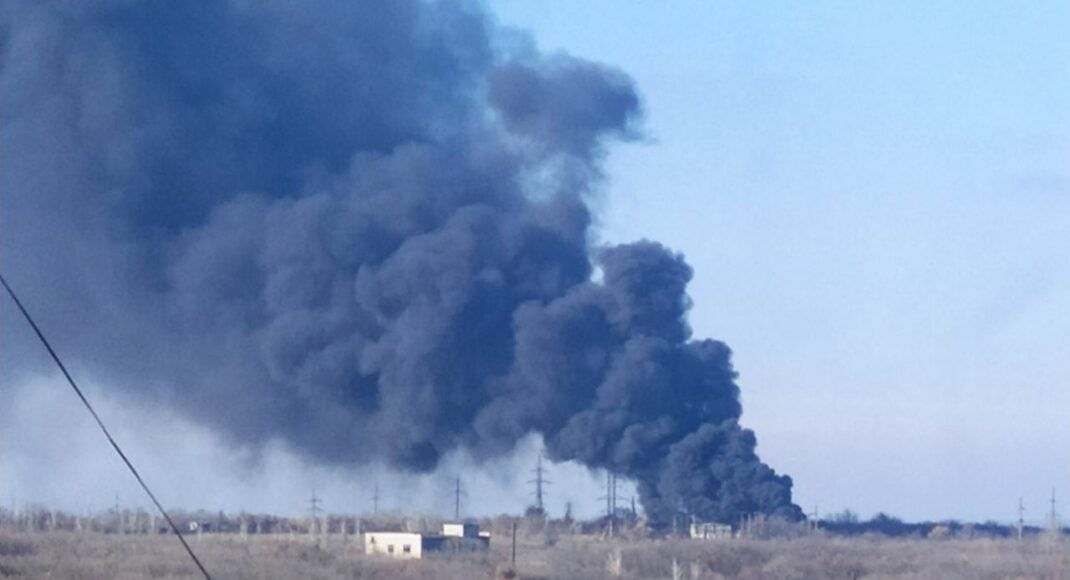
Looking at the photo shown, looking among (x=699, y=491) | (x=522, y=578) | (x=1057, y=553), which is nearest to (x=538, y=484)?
(x=699, y=491)

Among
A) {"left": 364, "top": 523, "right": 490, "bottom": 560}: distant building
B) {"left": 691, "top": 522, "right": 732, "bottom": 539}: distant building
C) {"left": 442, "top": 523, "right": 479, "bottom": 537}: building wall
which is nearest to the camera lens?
{"left": 364, "top": 523, "right": 490, "bottom": 560}: distant building

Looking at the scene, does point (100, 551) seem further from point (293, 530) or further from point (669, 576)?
point (293, 530)

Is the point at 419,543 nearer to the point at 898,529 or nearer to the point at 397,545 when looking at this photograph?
the point at 397,545

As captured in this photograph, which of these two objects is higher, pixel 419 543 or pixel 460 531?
pixel 460 531

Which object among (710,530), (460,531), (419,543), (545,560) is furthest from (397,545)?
(710,530)

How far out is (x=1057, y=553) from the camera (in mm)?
60281

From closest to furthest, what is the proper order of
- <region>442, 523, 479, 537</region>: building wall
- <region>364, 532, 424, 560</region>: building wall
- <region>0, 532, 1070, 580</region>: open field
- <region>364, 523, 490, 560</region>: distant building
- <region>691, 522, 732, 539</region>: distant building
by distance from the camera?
<region>0, 532, 1070, 580</region>: open field, <region>364, 532, 424, 560</region>: building wall, <region>364, 523, 490, 560</region>: distant building, <region>442, 523, 479, 537</region>: building wall, <region>691, 522, 732, 539</region>: distant building

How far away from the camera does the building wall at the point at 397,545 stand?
5209 centimetres

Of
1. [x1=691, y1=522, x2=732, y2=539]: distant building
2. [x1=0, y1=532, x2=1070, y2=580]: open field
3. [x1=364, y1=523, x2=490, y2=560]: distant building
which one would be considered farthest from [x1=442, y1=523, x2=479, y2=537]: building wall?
[x1=691, y1=522, x2=732, y2=539]: distant building

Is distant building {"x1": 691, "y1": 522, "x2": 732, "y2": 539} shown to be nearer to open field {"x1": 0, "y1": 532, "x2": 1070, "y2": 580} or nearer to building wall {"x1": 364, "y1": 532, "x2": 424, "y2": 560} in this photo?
open field {"x1": 0, "y1": 532, "x2": 1070, "y2": 580}

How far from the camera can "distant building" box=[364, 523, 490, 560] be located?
52.4 metres

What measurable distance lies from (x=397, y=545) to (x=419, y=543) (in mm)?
1484

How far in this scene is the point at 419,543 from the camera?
52.5 metres

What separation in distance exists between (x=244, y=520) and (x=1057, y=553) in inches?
1339
